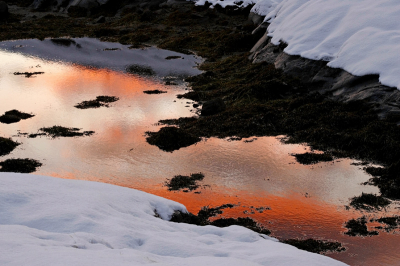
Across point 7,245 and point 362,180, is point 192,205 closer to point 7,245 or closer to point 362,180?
point 362,180

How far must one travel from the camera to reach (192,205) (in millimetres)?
12375

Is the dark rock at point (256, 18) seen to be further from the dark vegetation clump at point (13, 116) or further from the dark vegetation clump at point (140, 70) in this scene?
the dark vegetation clump at point (13, 116)

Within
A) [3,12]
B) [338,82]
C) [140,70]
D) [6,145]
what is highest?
[3,12]

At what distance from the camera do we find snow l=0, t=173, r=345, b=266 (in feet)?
19.5

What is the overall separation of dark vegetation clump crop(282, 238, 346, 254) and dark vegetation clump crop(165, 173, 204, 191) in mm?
4324

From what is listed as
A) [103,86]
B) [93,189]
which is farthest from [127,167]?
[103,86]

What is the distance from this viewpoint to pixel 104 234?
7199mm

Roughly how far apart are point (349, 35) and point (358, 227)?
1536 cm

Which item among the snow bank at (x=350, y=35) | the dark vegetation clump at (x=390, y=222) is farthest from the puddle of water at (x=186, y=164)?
the snow bank at (x=350, y=35)

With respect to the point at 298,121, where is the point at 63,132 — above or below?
below

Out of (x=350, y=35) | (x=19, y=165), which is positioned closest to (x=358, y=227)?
(x=19, y=165)

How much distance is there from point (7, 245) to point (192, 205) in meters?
7.15

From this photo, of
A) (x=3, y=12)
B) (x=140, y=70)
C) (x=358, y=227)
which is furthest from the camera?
(x=3, y=12)

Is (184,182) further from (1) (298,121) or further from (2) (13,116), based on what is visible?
(2) (13,116)
